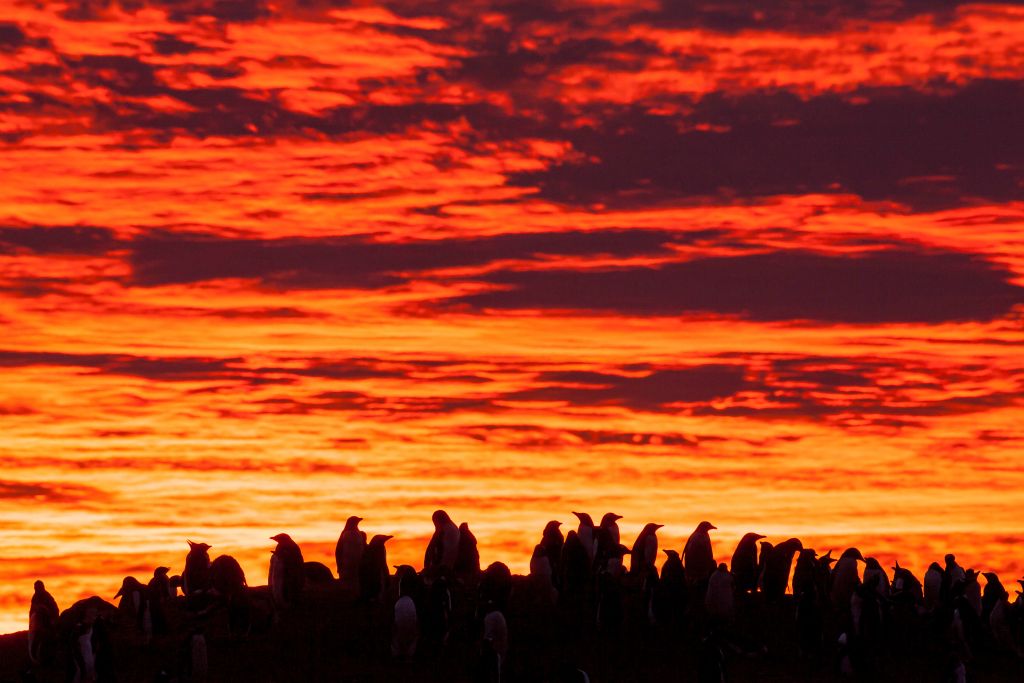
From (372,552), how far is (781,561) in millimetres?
11184

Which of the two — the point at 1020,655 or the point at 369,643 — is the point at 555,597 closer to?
the point at 369,643

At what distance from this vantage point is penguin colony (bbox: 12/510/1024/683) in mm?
35781

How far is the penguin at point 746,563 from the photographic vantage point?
43.9m

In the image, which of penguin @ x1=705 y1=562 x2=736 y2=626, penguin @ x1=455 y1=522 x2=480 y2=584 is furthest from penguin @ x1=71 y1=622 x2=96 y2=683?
penguin @ x1=705 y1=562 x2=736 y2=626

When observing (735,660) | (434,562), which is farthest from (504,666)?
(434,562)

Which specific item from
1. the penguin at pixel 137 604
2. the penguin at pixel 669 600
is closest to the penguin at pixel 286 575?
the penguin at pixel 137 604

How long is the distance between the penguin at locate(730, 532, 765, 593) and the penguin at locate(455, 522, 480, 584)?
696 cm

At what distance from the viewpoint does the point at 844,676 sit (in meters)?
36.6

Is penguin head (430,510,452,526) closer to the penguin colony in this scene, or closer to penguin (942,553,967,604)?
the penguin colony

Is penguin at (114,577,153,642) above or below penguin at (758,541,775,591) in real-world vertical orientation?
below

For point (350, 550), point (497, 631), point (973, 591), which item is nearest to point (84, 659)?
point (497, 631)

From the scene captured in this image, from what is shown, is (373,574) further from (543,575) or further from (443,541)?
(443,541)

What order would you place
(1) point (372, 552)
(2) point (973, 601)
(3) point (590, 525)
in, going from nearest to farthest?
(1) point (372, 552) → (2) point (973, 601) → (3) point (590, 525)

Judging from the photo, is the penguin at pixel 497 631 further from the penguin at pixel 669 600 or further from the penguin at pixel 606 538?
the penguin at pixel 606 538
